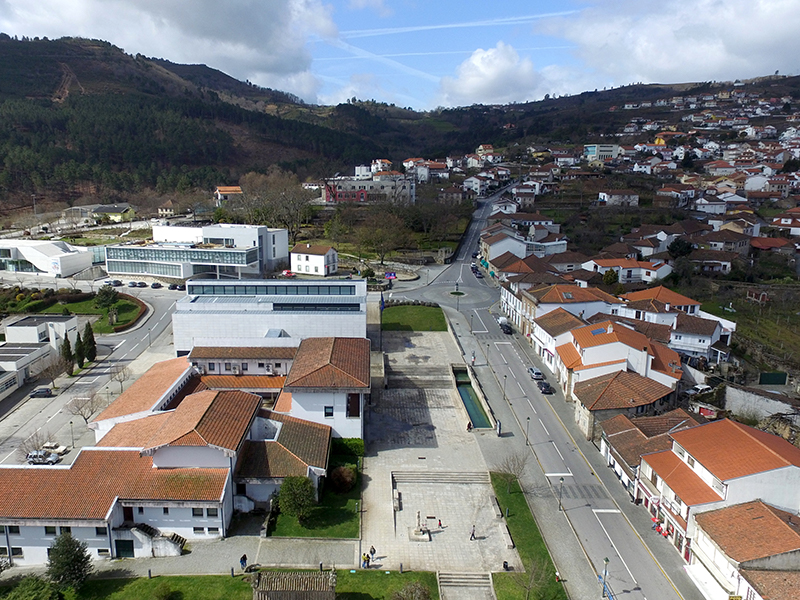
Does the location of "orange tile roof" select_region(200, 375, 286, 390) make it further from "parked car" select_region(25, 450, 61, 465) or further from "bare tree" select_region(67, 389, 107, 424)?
"parked car" select_region(25, 450, 61, 465)

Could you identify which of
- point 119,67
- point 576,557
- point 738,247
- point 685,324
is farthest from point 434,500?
point 119,67

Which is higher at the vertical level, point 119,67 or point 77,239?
point 119,67

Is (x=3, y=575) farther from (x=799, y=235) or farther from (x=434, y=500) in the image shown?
(x=799, y=235)

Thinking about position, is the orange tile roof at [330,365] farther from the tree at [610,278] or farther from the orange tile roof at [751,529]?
the tree at [610,278]

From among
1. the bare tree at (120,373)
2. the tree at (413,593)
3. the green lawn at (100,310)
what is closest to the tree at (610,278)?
the bare tree at (120,373)

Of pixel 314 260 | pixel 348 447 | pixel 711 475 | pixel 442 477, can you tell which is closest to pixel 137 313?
pixel 314 260

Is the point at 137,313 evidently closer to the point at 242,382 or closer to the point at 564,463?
the point at 242,382
